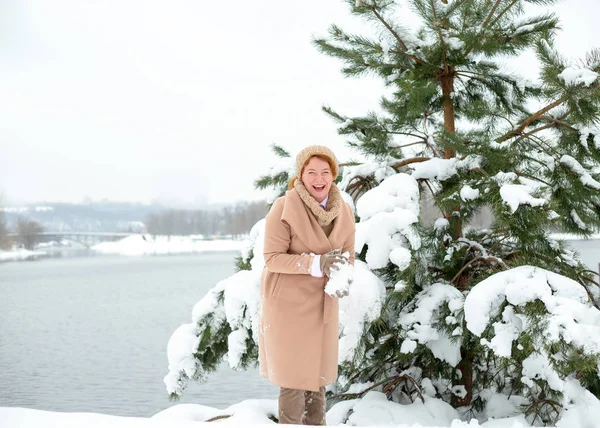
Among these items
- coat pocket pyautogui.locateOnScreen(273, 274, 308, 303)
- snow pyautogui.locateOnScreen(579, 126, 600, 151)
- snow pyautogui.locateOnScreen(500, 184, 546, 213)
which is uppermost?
snow pyautogui.locateOnScreen(579, 126, 600, 151)

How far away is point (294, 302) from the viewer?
2.74 m

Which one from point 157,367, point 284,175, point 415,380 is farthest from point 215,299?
point 157,367

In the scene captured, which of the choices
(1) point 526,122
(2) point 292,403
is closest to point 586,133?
(1) point 526,122

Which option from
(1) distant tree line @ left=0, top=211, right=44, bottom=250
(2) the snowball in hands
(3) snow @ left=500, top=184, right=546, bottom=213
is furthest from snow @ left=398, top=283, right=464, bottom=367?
(1) distant tree line @ left=0, top=211, right=44, bottom=250

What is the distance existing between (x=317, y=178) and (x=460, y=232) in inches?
97.5

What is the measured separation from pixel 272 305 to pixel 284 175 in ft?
8.07

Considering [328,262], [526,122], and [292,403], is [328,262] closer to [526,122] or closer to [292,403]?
[292,403]

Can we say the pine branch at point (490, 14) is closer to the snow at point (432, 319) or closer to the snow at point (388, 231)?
the snow at point (388, 231)

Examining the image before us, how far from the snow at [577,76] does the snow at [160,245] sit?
67318 millimetres

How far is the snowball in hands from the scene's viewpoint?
2.61 metres

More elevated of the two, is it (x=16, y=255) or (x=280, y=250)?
(x=280, y=250)

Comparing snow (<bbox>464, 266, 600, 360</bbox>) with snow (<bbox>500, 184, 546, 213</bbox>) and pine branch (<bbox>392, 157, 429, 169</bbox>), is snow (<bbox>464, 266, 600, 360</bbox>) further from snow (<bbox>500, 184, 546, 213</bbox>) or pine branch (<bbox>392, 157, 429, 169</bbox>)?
pine branch (<bbox>392, 157, 429, 169</bbox>)

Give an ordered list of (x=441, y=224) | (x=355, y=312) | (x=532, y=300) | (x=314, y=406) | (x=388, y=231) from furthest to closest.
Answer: (x=441, y=224) < (x=388, y=231) < (x=355, y=312) < (x=532, y=300) < (x=314, y=406)

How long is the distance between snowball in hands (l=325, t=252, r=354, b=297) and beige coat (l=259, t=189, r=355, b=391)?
15cm
